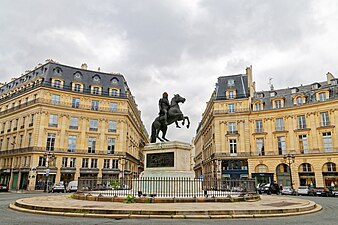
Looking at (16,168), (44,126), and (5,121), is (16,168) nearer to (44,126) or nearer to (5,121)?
(44,126)

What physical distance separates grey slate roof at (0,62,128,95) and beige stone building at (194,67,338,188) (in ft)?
70.4

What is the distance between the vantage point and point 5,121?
186 feet

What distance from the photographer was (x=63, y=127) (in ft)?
163

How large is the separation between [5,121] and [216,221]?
59.2m

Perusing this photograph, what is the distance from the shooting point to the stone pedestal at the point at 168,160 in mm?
16391

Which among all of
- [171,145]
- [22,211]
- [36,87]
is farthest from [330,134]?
[36,87]

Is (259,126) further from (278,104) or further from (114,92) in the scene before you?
(114,92)

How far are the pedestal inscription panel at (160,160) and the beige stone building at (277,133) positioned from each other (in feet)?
101

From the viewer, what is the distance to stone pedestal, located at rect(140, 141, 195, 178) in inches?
645

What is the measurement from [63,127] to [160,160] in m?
37.4

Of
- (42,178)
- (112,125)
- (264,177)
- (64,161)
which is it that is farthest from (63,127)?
(264,177)

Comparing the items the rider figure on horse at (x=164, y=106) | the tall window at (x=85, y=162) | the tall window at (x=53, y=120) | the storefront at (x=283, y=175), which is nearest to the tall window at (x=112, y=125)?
the tall window at (x=85, y=162)

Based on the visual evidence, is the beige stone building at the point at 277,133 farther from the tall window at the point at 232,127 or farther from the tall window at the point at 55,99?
the tall window at the point at 55,99

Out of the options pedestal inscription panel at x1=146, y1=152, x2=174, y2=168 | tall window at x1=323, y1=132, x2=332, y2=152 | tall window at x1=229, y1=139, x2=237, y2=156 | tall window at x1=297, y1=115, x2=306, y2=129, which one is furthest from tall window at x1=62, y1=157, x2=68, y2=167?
tall window at x1=323, y1=132, x2=332, y2=152
